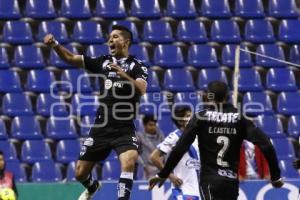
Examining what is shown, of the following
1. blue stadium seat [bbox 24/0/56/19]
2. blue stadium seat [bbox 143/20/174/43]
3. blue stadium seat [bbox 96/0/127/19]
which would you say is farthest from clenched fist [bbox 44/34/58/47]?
blue stadium seat [bbox 24/0/56/19]

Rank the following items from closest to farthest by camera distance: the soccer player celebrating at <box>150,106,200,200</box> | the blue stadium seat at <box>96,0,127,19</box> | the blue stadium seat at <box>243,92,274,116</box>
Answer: the soccer player celebrating at <box>150,106,200,200</box> → the blue stadium seat at <box>243,92,274,116</box> → the blue stadium seat at <box>96,0,127,19</box>

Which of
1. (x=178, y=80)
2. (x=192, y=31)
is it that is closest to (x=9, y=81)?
(x=178, y=80)

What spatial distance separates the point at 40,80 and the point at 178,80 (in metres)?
2.41

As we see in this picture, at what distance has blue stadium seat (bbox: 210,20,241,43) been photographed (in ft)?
58.8

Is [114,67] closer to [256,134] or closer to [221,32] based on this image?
[256,134]

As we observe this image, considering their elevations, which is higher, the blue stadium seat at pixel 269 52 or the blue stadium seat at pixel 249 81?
the blue stadium seat at pixel 269 52

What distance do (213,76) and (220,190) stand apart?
7817 millimetres

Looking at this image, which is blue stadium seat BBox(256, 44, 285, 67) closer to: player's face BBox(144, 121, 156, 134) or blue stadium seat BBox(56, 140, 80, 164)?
blue stadium seat BBox(56, 140, 80, 164)

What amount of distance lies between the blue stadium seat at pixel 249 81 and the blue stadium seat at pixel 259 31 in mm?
981

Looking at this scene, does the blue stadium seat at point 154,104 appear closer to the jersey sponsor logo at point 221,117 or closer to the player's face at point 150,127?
the player's face at point 150,127

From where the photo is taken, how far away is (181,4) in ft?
60.1

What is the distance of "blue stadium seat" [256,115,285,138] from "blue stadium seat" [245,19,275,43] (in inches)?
80.9

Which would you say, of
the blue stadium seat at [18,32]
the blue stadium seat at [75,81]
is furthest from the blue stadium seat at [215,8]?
the blue stadium seat at [18,32]

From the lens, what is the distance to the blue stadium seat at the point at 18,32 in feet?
59.2
